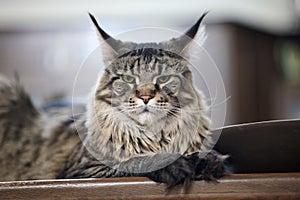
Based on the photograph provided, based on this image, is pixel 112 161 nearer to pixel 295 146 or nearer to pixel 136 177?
pixel 136 177

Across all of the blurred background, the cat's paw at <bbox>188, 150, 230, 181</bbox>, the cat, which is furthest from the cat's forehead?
the blurred background

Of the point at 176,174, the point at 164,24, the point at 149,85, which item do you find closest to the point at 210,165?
the point at 176,174

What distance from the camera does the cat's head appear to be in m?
0.86

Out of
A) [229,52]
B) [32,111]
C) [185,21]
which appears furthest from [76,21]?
[32,111]

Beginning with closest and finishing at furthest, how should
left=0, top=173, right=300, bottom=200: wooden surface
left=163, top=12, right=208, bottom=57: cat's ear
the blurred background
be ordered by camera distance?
left=0, top=173, right=300, bottom=200: wooden surface → left=163, top=12, right=208, bottom=57: cat's ear → the blurred background

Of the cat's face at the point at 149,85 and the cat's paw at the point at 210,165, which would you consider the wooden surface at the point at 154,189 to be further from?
the cat's face at the point at 149,85

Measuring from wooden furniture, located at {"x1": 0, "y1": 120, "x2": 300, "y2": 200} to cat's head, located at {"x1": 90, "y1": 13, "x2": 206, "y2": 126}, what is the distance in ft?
0.39

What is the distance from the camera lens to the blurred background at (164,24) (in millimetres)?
3410

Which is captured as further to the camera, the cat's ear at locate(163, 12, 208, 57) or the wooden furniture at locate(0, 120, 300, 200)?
the cat's ear at locate(163, 12, 208, 57)

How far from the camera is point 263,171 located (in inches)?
34.1

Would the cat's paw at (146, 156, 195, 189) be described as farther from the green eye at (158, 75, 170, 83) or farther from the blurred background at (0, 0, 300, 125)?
the blurred background at (0, 0, 300, 125)

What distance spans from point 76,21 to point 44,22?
22 centimetres

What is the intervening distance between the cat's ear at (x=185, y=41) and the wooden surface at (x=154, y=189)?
0.75ft

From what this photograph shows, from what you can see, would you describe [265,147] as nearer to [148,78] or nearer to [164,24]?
[148,78]
